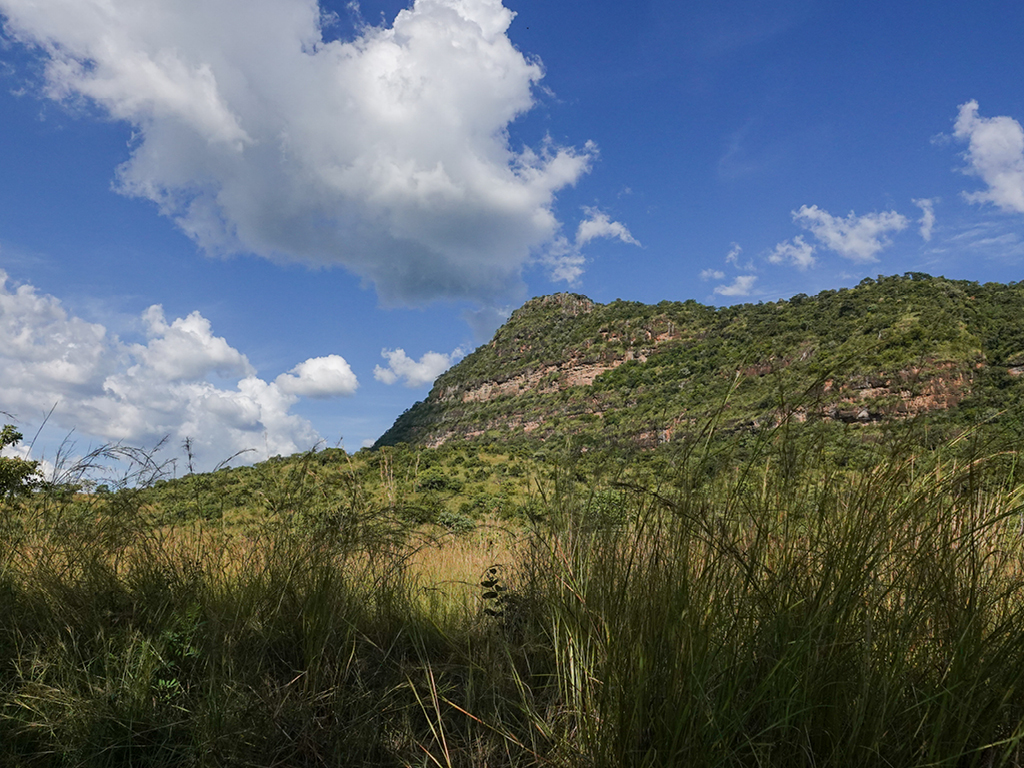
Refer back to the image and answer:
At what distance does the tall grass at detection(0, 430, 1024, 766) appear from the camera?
159 cm

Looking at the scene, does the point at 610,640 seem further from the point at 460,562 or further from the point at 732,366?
the point at 460,562

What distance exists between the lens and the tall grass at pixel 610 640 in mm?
1592

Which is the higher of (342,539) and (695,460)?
(695,460)

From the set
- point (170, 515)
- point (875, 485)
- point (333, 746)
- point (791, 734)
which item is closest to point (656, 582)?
point (791, 734)

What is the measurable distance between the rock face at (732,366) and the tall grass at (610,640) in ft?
0.82

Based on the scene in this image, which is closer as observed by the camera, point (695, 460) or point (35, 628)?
point (695, 460)

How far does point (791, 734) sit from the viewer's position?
1.67m

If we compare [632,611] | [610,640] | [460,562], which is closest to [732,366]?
[632,611]

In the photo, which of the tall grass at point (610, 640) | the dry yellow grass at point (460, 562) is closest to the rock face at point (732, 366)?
the tall grass at point (610, 640)

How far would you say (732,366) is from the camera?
7.51 ft

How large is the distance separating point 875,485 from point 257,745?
8.23 feet

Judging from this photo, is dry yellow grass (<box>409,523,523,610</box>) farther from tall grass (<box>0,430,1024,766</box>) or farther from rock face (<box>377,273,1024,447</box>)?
rock face (<box>377,273,1024,447</box>)

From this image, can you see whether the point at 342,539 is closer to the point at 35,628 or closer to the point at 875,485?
the point at 35,628

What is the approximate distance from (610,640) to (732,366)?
1.19m
